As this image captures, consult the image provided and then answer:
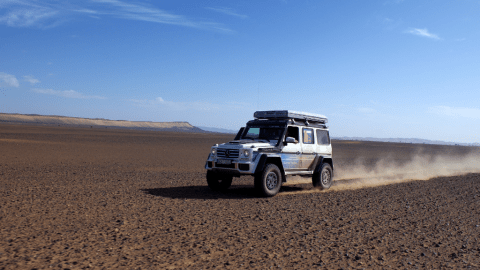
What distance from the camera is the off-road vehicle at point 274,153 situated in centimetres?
1043

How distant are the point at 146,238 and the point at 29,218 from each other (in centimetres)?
286

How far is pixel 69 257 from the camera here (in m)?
5.16

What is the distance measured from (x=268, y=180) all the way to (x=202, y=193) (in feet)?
6.93

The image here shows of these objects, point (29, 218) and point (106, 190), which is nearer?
point (29, 218)

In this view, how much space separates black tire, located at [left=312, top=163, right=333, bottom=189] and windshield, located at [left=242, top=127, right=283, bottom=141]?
2263 mm

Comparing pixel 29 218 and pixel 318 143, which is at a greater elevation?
pixel 318 143

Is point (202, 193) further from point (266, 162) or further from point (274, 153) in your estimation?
point (274, 153)

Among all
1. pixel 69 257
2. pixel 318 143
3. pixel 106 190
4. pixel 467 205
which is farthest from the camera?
pixel 318 143

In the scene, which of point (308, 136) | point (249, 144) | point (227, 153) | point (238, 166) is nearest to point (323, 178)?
Answer: point (308, 136)

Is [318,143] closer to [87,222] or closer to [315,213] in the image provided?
[315,213]

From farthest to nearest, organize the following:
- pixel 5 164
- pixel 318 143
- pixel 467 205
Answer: pixel 5 164 → pixel 318 143 → pixel 467 205

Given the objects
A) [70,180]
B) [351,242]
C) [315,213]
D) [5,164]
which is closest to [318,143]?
[315,213]

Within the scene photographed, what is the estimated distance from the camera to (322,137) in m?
13.1

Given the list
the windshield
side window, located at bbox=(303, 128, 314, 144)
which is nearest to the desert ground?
side window, located at bbox=(303, 128, 314, 144)
